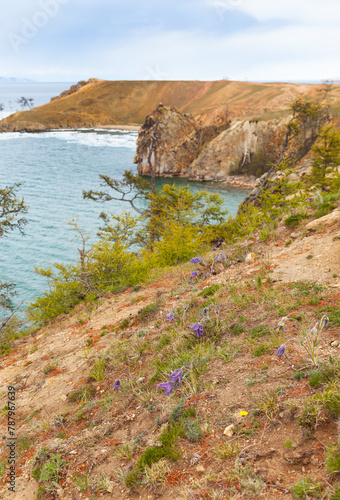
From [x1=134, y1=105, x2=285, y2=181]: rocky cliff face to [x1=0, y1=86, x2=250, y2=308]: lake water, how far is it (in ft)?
→ 13.1

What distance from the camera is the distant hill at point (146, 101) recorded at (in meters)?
98.2

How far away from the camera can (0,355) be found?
35.3ft

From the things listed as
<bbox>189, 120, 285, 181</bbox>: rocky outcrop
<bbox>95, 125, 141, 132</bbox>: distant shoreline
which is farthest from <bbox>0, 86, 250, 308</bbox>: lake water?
<bbox>95, 125, 141, 132</bbox>: distant shoreline

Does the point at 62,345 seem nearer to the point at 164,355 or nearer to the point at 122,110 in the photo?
the point at 164,355

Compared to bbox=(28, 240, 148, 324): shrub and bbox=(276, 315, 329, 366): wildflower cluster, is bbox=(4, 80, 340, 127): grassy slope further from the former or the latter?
bbox=(276, 315, 329, 366): wildflower cluster

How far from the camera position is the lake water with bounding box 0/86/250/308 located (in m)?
24.6

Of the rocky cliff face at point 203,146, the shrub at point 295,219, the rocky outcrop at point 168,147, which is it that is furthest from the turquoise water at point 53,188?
the shrub at point 295,219

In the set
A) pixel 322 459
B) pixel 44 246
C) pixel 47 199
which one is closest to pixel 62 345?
pixel 322 459

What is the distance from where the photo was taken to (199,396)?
3.98m

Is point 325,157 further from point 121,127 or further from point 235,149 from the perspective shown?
point 121,127

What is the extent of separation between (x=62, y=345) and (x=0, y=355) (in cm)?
352

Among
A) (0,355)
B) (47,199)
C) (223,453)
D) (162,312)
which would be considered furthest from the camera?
(47,199)

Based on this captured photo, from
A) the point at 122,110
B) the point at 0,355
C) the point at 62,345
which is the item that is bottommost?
the point at 0,355

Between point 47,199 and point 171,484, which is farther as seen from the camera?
point 47,199
